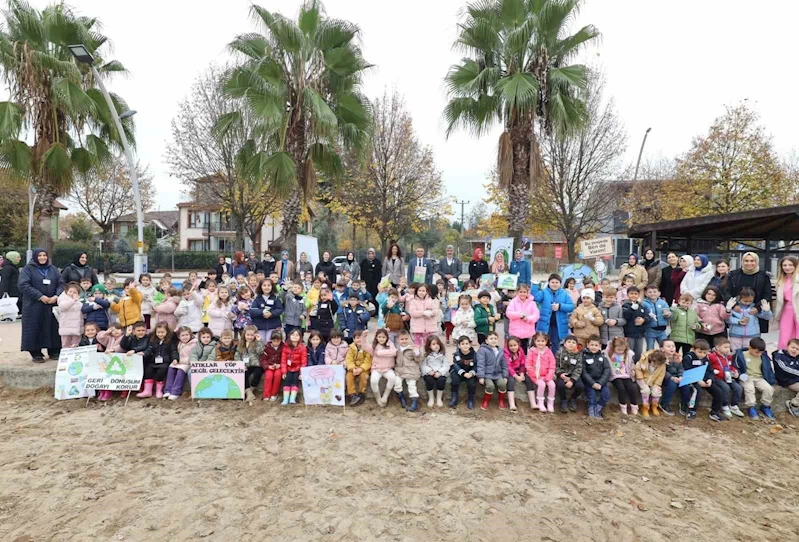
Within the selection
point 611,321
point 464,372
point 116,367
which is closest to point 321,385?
point 464,372

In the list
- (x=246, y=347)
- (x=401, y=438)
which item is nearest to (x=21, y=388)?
(x=246, y=347)

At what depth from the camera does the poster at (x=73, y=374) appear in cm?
629

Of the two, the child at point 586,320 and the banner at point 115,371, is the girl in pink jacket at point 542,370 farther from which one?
the banner at point 115,371

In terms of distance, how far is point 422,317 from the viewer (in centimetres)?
709

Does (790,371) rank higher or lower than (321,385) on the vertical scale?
higher

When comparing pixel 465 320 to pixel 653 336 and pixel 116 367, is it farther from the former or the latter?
pixel 116 367

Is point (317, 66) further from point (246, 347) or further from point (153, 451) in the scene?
point (153, 451)

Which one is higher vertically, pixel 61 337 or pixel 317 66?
pixel 317 66

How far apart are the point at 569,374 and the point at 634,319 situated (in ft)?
4.57

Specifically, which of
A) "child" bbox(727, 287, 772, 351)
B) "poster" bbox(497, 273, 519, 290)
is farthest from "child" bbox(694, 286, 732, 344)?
"poster" bbox(497, 273, 519, 290)

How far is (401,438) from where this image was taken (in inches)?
201

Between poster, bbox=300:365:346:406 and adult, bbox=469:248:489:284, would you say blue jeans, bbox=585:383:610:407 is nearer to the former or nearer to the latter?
poster, bbox=300:365:346:406

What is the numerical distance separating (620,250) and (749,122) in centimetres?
1780

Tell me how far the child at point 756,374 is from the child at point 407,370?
433 centimetres
